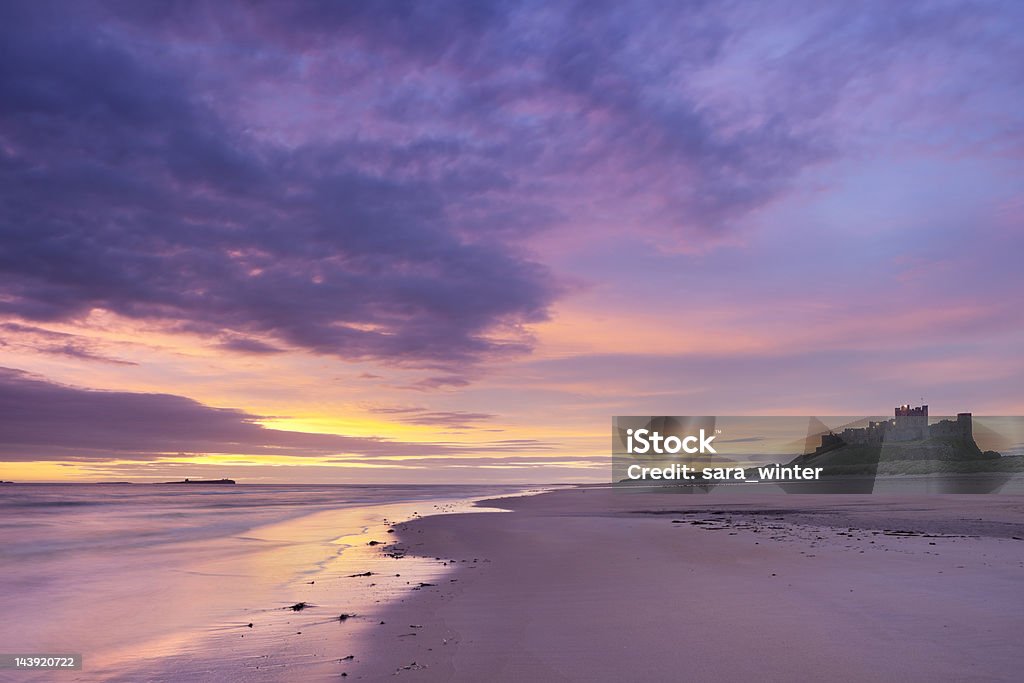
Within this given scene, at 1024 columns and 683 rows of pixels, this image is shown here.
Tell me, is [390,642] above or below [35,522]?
above

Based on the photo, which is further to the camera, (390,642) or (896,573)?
(896,573)

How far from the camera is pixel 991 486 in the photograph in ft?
273

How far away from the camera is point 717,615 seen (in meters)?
10.3

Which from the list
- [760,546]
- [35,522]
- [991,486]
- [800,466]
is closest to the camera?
[760,546]

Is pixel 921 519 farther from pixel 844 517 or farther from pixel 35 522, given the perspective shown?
pixel 35 522

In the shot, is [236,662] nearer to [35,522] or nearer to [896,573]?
[896,573]

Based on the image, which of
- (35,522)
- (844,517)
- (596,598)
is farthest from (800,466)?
(596,598)

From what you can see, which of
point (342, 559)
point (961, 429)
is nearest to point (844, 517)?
point (342, 559)

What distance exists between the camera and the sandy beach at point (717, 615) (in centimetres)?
775

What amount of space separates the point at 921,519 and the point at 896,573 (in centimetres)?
1818

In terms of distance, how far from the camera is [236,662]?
29.0ft

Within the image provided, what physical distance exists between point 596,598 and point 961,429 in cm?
16106

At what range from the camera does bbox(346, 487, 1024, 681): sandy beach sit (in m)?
7.75

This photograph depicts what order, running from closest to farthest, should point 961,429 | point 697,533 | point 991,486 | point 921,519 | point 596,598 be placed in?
1. point 596,598
2. point 697,533
3. point 921,519
4. point 991,486
5. point 961,429
